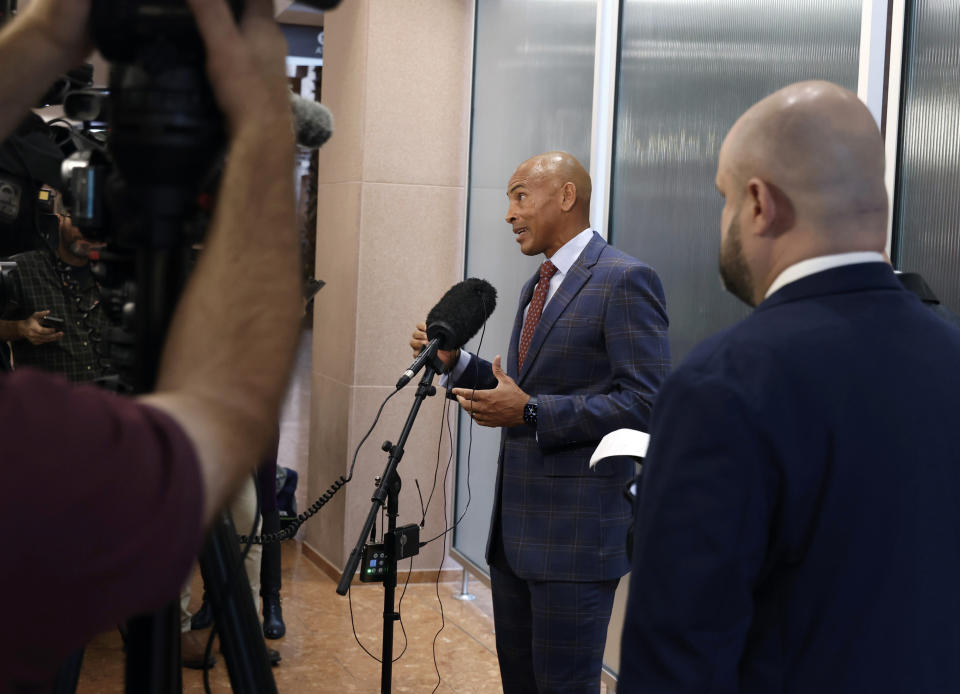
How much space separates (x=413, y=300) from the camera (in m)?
5.18

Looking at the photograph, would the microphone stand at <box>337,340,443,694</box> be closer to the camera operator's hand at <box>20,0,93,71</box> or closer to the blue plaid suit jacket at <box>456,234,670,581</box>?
the blue plaid suit jacket at <box>456,234,670,581</box>

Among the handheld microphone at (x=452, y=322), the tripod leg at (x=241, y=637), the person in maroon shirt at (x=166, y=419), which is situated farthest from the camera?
the handheld microphone at (x=452, y=322)

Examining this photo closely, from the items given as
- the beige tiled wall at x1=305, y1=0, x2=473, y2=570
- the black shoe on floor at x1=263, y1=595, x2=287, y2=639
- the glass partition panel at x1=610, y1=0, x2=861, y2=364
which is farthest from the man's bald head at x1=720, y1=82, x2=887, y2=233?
the beige tiled wall at x1=305, y1=0, x2=473, y2=570

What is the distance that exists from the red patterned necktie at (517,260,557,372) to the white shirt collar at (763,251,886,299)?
1698 millimetres

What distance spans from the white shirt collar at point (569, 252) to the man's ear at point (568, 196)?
3.8 inches

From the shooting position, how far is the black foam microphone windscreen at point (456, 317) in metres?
2.66

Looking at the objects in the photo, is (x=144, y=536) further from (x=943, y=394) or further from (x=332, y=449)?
(x=332, y=449)

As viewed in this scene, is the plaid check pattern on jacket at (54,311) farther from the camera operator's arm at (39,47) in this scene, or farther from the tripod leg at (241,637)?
the camera operator's arm at (39,47)

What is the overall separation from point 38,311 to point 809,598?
11.2 feet

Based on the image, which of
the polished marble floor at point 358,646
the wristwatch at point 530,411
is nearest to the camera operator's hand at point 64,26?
the wristwatch at point 530,411

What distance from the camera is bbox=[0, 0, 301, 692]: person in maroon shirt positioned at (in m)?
0.53

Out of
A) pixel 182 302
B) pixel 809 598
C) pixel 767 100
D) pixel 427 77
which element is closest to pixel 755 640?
pixel 809 598

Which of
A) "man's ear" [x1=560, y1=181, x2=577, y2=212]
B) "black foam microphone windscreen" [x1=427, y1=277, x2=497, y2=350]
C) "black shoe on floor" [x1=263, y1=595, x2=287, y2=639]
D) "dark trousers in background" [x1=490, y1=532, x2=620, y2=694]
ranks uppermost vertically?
"man's ear" [x1=560, y1=181, x2=577, y2=212]

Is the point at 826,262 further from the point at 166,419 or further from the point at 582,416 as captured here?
the point at 582,416
